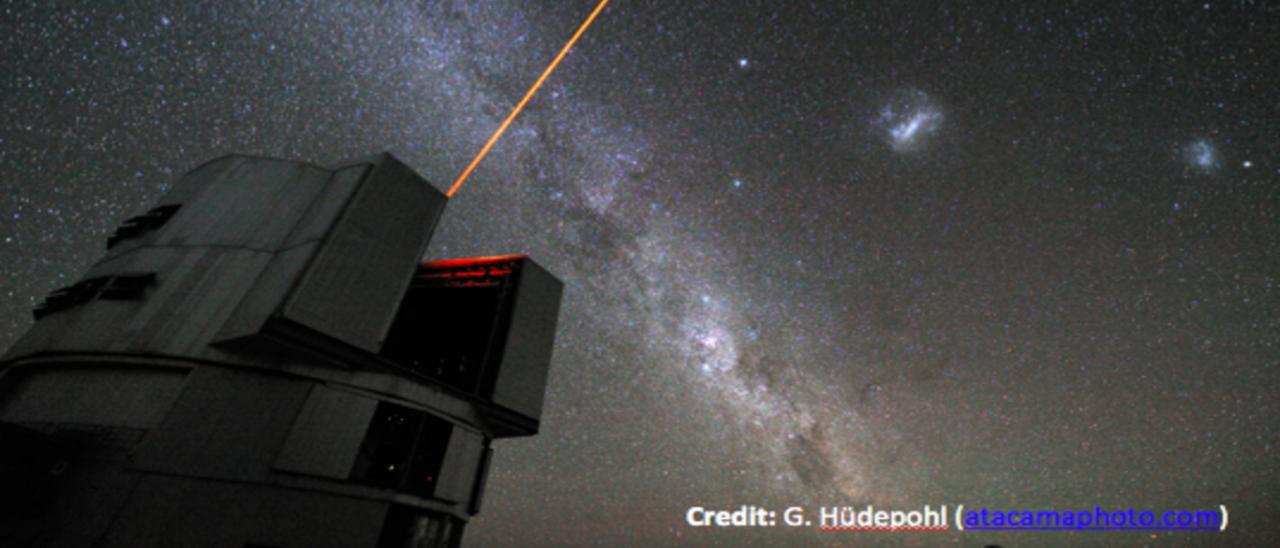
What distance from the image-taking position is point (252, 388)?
37.8 feet

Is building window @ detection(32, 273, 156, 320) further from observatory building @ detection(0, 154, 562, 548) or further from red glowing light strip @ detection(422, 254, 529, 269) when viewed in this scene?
red glowing light strip @ detection(422, 254, 529, 269)

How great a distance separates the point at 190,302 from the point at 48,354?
3.57 metres

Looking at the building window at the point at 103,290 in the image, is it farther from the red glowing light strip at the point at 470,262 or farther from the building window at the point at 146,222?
the red glowing light strip at the point at 470,262

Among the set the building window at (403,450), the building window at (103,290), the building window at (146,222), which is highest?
the building window at (146,222)

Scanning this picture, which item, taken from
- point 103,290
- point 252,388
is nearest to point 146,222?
point 103,290

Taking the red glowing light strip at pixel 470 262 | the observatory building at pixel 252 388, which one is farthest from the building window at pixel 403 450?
the red glowing light strip at pixel 470 262

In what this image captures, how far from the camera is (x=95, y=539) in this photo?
385 inches

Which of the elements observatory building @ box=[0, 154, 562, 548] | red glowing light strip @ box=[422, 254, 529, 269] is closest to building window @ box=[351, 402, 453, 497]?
observatory building @ box=[0, 154, 562, 548]

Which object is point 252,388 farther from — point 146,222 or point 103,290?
point 146,222

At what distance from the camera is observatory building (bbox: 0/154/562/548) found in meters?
10.4

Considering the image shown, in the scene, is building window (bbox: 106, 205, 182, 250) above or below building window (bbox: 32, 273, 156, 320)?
above

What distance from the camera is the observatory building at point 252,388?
10445 millimetres

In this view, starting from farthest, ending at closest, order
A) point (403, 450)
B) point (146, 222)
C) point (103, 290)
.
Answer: point (146, 222), point (403, 450), point (103, 290)

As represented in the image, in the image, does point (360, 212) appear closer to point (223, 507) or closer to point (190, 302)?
point (190, 302)
